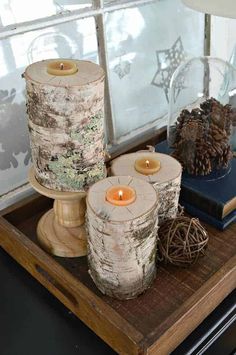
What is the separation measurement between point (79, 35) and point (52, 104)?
25 cm

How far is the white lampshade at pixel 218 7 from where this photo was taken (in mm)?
635

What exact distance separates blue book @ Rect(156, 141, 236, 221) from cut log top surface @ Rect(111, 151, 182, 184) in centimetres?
8

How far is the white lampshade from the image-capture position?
635 millimetres

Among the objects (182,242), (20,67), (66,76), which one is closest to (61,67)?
(66,76)

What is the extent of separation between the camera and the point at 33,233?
2.39 feet

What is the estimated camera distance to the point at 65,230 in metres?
0.70

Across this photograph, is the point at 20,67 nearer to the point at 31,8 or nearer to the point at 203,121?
the point at 31,8

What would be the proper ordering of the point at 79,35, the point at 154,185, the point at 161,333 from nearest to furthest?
the point at 161,333
the point at 154,185
the point at 79,35

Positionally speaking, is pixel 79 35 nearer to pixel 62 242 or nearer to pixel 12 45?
pixel 12 45

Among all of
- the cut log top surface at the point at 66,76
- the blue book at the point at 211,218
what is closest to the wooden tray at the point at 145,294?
the blue book at the point at 211,218

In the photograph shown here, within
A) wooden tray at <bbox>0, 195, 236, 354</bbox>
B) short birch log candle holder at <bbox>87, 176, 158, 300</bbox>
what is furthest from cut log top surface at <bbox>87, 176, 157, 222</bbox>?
wooden tray at <bbox>0, 195, 236, 354</bbox>

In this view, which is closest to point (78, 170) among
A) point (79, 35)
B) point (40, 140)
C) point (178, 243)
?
point (40, 140)

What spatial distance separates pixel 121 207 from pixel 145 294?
140 mm

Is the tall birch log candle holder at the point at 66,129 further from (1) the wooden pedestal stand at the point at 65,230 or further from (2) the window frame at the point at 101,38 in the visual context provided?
(2) the window frame at the point at 101,38
